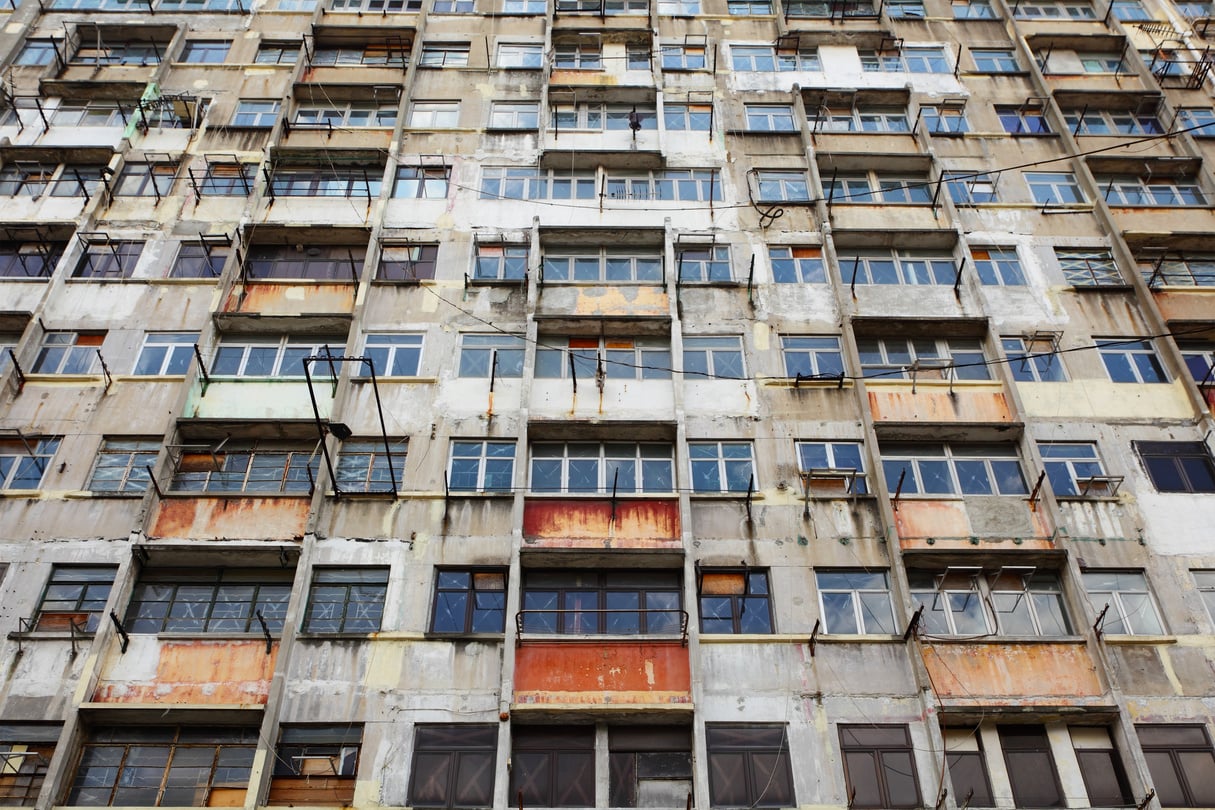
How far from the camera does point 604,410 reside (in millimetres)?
23234

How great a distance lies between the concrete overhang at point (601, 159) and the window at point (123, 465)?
12.7 m

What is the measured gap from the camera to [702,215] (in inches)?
1074

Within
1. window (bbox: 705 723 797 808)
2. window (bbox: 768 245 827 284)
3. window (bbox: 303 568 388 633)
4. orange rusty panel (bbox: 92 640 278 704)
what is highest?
window (bbox: 768 245 827 284)

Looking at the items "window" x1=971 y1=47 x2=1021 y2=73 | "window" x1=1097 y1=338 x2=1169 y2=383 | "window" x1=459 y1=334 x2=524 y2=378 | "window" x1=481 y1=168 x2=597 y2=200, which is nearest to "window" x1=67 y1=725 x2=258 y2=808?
"window" x1=459 y1=334 x2=524 y2=378

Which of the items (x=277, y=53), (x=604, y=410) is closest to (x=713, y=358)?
(x=604, y=410)

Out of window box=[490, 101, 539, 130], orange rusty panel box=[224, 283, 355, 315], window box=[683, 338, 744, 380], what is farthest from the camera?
window box=[490, 101, 539, 130]

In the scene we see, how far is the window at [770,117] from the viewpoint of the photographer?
30.1m

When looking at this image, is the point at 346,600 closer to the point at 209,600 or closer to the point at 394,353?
the point at 209,600

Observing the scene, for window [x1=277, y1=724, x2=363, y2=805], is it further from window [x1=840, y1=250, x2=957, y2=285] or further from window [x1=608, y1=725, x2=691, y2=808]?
window [x1=840, y1=250, x2=957, y2=285]

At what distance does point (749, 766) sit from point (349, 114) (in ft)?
71.5

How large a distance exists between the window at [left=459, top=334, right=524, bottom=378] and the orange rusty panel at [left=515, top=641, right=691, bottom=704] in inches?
274

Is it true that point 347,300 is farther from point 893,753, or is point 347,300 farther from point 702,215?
point 893,753

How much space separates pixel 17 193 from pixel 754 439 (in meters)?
21.2

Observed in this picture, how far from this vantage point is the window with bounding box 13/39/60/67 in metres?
32.1
